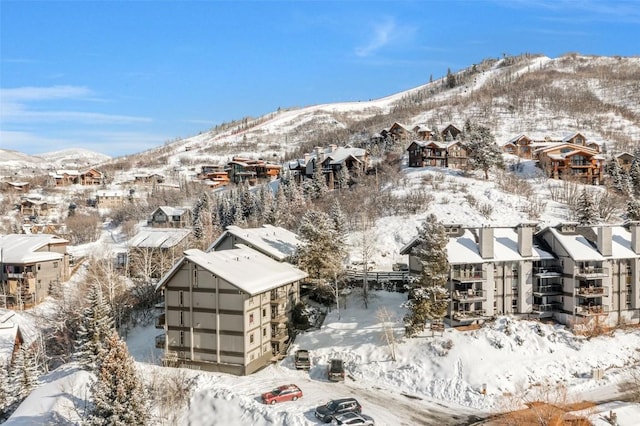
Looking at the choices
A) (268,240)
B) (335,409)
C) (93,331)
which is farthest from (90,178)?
(335,409)

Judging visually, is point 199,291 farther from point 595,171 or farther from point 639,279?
point 595,171

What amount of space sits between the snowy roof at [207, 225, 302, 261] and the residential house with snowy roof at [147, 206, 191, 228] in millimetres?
41425

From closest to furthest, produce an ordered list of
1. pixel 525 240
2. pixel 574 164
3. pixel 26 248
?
→ 1. pixel 525 240
2. pixel 26 248
3. pixel 574 164

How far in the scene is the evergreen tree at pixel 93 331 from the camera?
36.9 metres

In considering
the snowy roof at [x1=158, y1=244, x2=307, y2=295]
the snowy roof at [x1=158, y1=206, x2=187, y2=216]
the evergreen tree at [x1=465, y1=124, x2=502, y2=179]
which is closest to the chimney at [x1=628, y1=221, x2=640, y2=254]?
the snowy roof at [x1=158, y1=244, x2=307, y2=295]

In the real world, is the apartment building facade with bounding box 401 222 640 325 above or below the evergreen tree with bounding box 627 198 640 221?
below

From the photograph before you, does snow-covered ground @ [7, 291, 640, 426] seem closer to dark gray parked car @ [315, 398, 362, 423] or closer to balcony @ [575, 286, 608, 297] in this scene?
dark gray parked car @ [315, 398, 362, 423]

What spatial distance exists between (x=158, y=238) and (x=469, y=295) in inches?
1921

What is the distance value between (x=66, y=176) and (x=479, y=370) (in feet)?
473

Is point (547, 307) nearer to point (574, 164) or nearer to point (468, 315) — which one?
point (468, 315)

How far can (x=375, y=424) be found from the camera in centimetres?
2984

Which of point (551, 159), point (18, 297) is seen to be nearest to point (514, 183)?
point (551, 159)

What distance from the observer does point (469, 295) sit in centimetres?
4275

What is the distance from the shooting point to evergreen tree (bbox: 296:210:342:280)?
47500 millimetres
